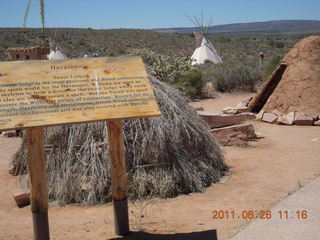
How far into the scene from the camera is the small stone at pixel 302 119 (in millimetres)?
10141

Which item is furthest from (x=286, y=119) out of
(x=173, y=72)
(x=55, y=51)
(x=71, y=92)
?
(x=55, y=51)

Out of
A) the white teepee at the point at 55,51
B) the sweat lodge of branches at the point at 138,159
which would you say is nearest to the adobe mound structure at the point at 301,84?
the sweat lodge of branches at the point at 138,159

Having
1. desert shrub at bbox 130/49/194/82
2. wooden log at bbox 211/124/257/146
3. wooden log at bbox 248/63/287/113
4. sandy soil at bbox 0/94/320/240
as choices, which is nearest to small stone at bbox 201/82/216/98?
desert shrub at bbox 130/49/194/82

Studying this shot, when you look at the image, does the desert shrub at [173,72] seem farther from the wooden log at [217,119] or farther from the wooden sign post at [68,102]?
the wooden sign post at [68,102]

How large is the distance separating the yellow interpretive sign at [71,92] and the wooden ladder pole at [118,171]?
1.10 feet

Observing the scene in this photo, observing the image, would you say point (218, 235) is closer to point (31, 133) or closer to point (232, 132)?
point (31, 133)

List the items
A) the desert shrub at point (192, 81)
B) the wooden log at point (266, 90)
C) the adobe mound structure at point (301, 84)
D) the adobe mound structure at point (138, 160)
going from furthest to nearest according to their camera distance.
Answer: the desert shrub at point (192, 81)
the wooden log at point (266, 90)
the adobe mound structure at point (301, 84)
the adobe mound structure at point (138, 160)

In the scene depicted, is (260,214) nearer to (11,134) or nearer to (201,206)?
(201,206)

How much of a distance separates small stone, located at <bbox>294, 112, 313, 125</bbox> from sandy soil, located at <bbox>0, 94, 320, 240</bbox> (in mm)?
2352

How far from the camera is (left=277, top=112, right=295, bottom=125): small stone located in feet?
33.8

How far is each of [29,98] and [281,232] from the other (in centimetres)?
251

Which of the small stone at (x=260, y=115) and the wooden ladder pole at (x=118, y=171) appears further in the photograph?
the small stone at (x=260, y=115)

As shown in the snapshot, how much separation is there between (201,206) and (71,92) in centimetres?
217

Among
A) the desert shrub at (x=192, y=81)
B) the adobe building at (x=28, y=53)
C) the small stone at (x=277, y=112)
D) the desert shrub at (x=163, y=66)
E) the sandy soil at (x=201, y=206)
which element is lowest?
the sandy soil at (x=201, y=206)
